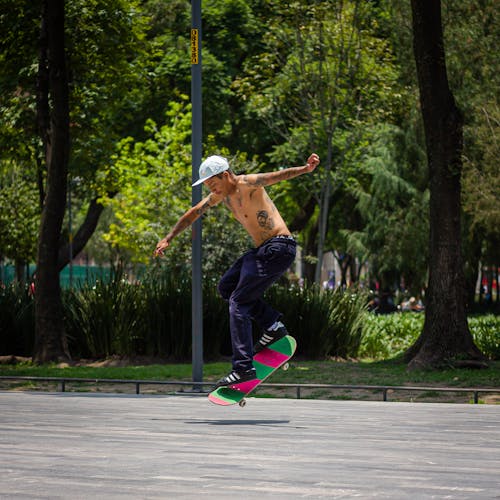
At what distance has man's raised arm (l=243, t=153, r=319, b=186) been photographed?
30.6ft

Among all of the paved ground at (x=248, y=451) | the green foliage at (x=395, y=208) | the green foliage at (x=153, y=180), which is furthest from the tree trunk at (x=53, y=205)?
the green foliage at (x=395, y=208)

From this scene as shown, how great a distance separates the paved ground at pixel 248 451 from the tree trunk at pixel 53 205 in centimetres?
868

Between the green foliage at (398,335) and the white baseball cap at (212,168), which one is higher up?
the white baseball cap at (212,168)

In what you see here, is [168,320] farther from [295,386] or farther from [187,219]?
[187,219]

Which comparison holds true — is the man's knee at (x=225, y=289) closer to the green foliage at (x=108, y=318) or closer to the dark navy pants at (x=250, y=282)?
the dark navy pants at (x=250, y=282)

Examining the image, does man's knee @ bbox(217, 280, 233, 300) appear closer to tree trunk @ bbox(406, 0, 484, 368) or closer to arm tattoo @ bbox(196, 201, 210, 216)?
arm tattoo @ bbox(196, 201, 210, 216)

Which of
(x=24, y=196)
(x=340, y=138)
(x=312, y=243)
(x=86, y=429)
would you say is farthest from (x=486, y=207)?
(x=24, y=196)

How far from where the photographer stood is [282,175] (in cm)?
944

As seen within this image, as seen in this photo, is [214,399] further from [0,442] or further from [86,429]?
[0,442]

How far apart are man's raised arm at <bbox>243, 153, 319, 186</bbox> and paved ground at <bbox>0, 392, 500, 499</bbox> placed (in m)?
2.09

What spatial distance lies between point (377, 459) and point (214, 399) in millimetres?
3049

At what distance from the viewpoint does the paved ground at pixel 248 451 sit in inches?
240

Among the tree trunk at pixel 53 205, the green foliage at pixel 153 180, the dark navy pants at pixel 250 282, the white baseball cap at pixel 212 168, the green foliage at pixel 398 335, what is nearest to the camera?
the white baseball cap at pixel 212 168

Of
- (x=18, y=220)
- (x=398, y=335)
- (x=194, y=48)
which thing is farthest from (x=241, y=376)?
(x=18, y=220)
